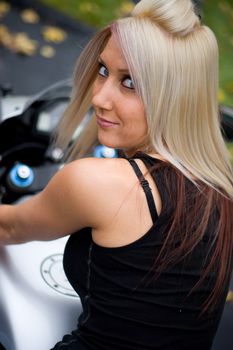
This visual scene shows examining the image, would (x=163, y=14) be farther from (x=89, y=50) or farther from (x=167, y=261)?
(x=167, y=261)

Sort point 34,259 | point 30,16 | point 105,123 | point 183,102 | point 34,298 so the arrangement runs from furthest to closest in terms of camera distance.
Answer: point 30,16 < point 34,259 < point 34,298 < point 105,123 < point 183,102

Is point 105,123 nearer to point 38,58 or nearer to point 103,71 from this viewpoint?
point 103,71

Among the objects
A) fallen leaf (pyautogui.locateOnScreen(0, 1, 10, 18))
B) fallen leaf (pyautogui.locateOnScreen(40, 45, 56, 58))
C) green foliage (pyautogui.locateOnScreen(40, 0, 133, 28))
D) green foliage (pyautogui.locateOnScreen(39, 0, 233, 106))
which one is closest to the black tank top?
fallen leaf (pyautogui.locateOnScreen(40, 45, 56, 58))

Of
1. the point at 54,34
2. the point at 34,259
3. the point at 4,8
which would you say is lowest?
the point at 4,8

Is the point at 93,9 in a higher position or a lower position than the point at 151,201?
lower

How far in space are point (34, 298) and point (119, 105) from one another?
74 cm

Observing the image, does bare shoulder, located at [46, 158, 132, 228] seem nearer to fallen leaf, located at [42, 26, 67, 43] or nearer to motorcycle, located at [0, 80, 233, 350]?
motorcycle, located at [0, 80, 233, 350]

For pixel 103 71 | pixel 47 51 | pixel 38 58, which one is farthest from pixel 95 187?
pixel 47 51

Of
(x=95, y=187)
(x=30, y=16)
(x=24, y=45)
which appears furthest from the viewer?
(x=30, y=16)

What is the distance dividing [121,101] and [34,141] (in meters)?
1.03

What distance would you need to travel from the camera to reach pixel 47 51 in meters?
5.11

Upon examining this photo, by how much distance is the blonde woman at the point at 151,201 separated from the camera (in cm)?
143

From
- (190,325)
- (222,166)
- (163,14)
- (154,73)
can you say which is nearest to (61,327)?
(190,325)

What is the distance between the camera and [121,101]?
1.55m
